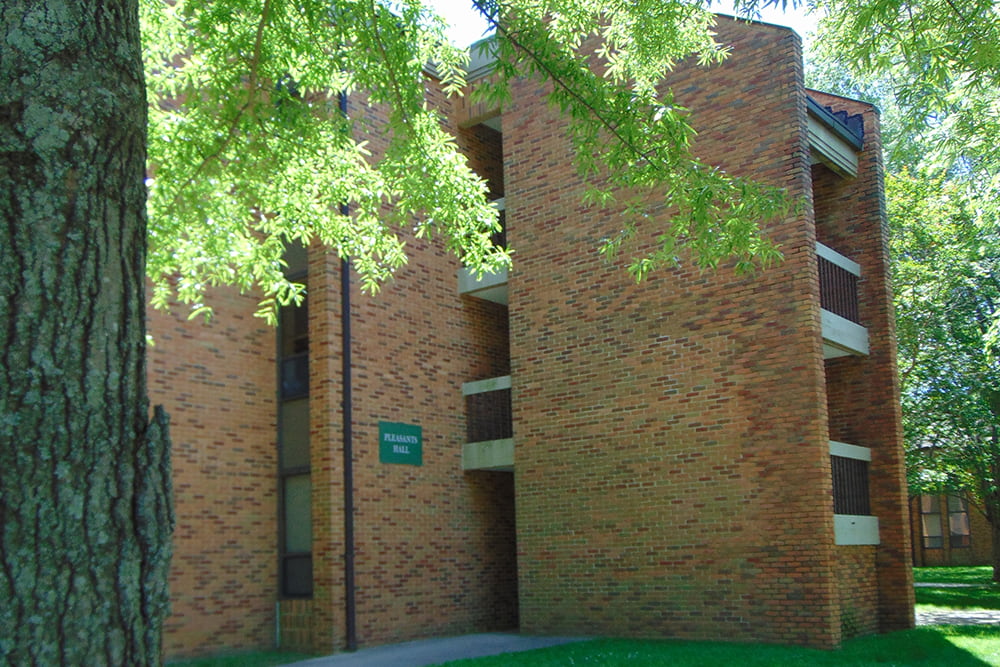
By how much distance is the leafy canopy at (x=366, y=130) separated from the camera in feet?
25.2

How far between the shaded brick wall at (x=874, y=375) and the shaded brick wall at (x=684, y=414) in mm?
2158

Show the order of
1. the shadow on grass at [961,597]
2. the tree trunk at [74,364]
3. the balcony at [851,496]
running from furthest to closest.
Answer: the shadow on grass at [961,597], the balcony at [851,496], the tree trunk at [74,364]

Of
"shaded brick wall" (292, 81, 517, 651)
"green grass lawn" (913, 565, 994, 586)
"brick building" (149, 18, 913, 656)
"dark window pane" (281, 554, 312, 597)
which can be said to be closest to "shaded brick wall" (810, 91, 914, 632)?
"brick building" (149, 18, 913, 656)

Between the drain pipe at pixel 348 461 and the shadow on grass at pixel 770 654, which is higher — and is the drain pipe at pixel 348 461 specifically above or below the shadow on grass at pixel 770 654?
above

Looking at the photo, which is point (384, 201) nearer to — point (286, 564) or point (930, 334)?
point (286, 564)

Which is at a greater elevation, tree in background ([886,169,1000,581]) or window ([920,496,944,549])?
tree in background ([886,169,1000,581])

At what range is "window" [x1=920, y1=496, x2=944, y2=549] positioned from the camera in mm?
40156

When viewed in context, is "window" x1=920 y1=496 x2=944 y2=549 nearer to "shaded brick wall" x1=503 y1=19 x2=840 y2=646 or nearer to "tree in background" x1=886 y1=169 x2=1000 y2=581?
"tree in background" x1=886 y1=169 x2=1000 y2=581

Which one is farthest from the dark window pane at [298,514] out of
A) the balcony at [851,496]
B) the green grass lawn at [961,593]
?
the green grass lawn at [961,593]

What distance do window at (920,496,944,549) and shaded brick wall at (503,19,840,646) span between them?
30969 millimetres

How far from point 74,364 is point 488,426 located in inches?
521

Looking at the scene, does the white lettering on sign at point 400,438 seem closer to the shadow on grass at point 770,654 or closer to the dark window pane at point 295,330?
the dark window pane at point 295,330

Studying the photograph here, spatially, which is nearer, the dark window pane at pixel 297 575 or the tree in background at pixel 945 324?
the dark window pane at pixel 297 575

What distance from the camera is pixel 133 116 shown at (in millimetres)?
3057
